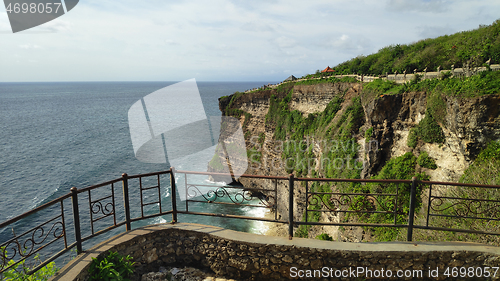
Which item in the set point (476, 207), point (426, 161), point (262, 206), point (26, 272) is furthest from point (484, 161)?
point (26, 272)

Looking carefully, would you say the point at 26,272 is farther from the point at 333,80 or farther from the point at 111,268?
the point at 333,80

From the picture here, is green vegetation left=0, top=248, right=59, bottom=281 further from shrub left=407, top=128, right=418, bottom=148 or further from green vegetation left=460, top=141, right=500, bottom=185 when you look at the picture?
shrub left=407, top=128, right=418, bottom=148

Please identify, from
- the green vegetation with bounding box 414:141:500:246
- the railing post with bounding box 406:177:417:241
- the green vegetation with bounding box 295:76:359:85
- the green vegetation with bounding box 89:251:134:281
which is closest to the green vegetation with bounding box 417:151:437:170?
A: the green vegetation with bounding box 414:141:500:246

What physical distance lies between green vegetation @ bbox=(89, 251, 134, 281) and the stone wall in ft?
0.46

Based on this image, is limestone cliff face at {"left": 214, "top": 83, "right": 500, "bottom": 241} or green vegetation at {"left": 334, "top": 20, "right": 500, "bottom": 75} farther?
green vegetation at {"left": 334, "top": 20, "right": 500, "bottom": 75}

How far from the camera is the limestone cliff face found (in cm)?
1305

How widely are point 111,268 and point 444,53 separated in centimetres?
2509

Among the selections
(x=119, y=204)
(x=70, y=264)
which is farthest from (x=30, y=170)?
(x=70, y=264)

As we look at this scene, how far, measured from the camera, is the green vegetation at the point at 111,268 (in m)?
4.71

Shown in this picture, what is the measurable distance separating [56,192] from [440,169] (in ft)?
104

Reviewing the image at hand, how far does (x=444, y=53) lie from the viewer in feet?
71.2

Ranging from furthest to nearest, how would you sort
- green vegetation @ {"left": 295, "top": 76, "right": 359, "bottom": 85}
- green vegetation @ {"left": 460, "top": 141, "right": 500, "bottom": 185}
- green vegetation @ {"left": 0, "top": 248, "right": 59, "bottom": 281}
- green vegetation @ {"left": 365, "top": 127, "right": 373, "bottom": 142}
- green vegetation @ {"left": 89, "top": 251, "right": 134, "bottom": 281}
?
green vegetation @ {"left": 295, "top": 76, "right": 359, "bottom": 85}, green vegetation @ {"left": 365, "top": 127, "right": 373, "bottom": 142}, green vegetation @ {"left": 460, "top": 141, "right": 500, "bottom": 185}, green vegetation @ {"left": 89, "top": 251, "right": 134, "bottom": 281}, green vegetation @ {"left": 0, "top": 248, "right": 59, "bottom": 281}

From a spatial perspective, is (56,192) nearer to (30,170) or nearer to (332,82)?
(30,170)

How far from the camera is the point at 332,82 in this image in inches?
1112
